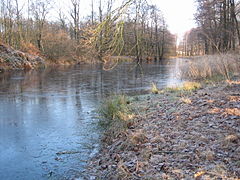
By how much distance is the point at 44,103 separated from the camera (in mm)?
11617

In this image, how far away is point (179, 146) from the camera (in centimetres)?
489

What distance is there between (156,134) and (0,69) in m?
26.6

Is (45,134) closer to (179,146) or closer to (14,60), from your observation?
(179,146)

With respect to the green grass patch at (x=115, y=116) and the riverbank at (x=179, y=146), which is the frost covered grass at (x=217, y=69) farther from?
the green grass patch at (x=115, y=116)

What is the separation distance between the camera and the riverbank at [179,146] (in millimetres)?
4027

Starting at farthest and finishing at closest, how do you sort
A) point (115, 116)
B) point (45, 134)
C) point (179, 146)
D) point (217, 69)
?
point (217, 69) < point (115, 116) < point (45, 134) < point (179, 146)

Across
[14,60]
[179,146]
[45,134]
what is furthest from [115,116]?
[14,60]

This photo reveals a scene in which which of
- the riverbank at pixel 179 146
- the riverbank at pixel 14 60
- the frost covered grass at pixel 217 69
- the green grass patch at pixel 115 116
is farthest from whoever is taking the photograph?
the riverbank at pixel 14 60

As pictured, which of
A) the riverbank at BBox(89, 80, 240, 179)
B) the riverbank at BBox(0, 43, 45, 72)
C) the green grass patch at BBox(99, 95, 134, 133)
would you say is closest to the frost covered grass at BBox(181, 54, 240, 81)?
the riverbank at BBox(89, 80, 240, 179)

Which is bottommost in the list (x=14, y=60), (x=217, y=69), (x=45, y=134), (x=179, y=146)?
(x=45, y=134)

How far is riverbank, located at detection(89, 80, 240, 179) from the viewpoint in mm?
4027

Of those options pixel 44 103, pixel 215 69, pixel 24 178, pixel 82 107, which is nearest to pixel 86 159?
pixel 24 178

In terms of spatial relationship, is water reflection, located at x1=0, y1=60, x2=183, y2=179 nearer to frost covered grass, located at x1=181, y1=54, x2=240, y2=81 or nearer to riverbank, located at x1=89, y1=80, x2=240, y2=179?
riverbank, located at x1=89, y1=80, x2=240, y2=179

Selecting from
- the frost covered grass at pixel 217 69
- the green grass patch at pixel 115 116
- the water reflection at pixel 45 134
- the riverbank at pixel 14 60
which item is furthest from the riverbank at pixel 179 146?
the riverbank at pixel 14 60
